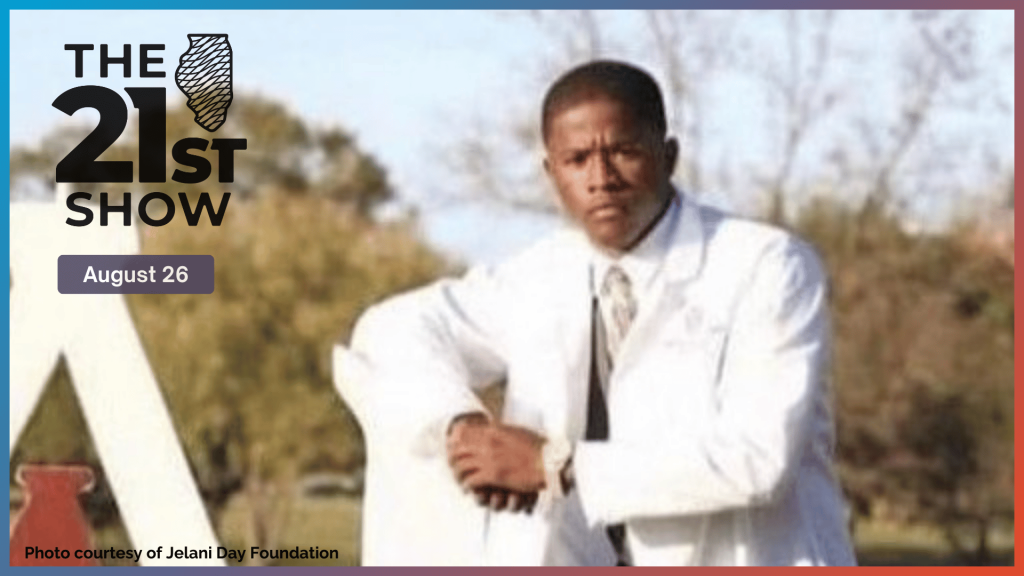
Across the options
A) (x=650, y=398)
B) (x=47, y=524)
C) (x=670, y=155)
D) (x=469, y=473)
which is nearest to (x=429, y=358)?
(x=469, y=473)

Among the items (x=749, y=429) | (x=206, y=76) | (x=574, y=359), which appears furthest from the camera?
(x=206, y=76)

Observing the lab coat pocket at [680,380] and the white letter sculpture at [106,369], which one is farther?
the white letter sculpture at [106,369]

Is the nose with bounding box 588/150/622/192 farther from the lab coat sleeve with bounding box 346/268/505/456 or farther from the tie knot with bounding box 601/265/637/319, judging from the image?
the lab coat sleeve with bounding box 346/268/505/456

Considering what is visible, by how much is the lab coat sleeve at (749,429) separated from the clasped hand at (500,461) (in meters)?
0.05

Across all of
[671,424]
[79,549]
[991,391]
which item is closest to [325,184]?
[79,549]

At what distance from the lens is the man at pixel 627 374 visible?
10.2ft

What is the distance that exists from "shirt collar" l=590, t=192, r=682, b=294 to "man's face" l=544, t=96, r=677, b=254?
0.04 ft

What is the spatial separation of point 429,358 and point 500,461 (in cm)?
17

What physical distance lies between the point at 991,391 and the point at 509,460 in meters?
1.77

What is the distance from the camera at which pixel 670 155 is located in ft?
10.7

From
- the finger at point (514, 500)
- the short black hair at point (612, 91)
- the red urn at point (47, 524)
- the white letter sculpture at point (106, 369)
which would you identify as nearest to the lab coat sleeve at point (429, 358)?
the finger at point (514, 500)

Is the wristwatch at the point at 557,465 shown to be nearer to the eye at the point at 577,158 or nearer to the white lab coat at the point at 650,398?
the white lab coat at the point at 650,398

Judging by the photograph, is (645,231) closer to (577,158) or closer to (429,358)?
(577,158)

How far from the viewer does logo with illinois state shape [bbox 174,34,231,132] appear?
3.62m
